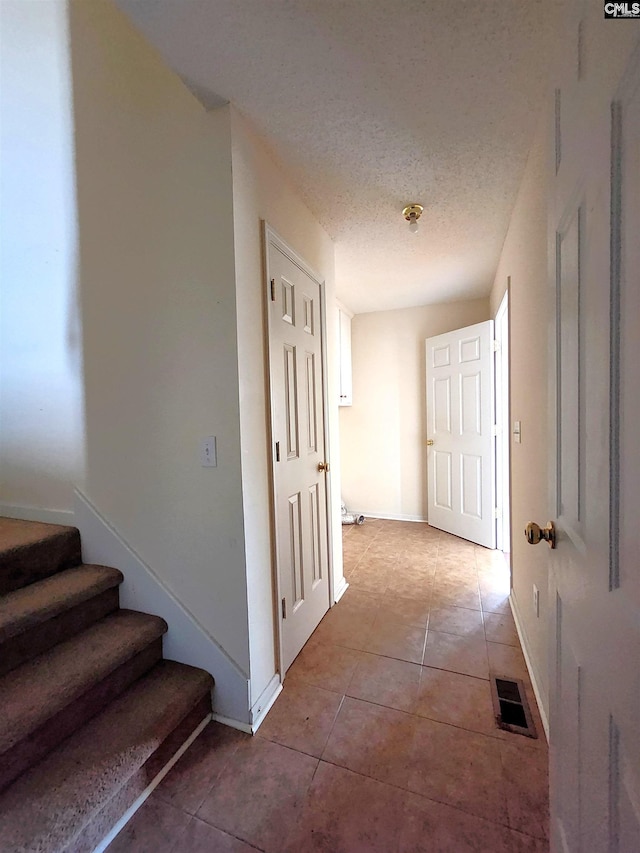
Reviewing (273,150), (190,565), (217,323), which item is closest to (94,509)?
(190,565)

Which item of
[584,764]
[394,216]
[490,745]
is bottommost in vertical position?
[490,745]

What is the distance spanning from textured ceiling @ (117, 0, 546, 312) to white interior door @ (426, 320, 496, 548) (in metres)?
1.37

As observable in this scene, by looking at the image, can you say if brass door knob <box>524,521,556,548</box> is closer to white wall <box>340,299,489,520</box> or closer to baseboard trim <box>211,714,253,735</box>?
baseboard trim <box>211,714,253,735</box>

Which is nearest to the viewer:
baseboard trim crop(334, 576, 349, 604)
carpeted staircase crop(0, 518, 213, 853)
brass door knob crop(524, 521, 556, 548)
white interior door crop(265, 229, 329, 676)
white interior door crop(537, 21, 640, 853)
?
white interior door crop(537, 21, 640, 853)

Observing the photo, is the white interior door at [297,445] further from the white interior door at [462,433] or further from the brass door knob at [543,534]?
the white interior door at [462,433]

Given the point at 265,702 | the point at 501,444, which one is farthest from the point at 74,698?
the point at 501,444

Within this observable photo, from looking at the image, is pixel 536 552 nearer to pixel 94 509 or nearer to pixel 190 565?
pixel 190 565

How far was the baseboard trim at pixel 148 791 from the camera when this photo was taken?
1047 mm

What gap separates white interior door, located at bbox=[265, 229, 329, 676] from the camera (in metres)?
1.65

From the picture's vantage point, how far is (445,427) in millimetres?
3629

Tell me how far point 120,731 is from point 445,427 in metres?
3.26

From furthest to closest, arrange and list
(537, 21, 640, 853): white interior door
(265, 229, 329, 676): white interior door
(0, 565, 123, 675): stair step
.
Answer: (265, 229, 329, 676): white interior door < (0, 565, 123, 675): stair step < (537, 21, 640, 853): white interior door

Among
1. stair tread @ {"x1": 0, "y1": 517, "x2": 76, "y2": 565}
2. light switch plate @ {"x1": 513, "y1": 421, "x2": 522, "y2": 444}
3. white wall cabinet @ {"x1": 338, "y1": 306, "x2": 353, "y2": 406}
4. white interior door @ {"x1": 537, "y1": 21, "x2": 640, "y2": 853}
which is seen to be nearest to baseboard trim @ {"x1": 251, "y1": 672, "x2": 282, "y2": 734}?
white interior door @ {"x1": 537, "y1": 21, "x2": 640, "y2": 853}

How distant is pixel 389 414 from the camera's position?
4.13 m
